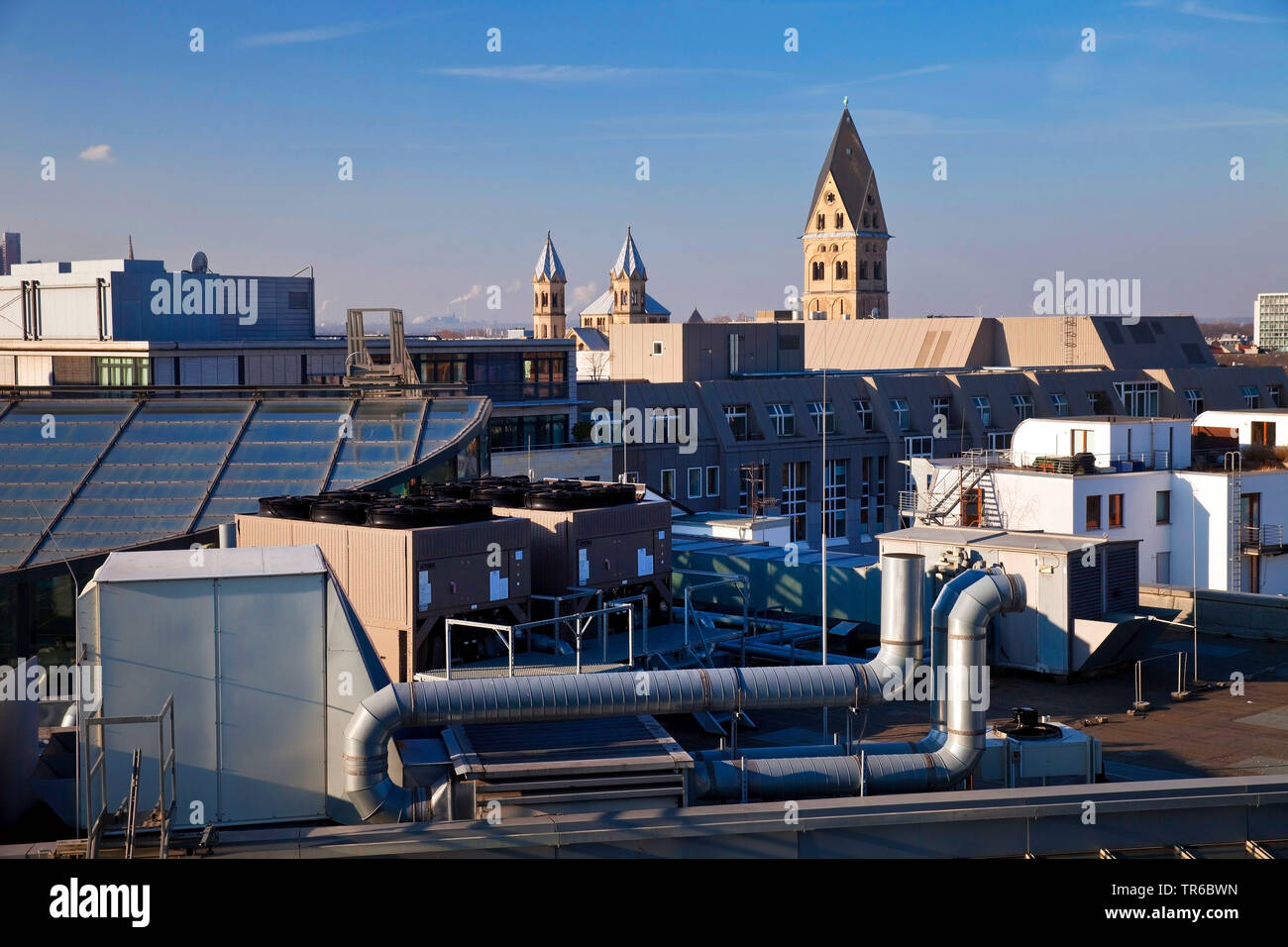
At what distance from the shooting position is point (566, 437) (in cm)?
6875

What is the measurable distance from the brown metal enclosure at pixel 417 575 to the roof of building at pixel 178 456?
8.45m

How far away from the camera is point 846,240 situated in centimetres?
18962

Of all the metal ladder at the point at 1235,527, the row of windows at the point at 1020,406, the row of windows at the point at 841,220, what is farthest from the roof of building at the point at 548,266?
the metal ladder at the point at 1235,527

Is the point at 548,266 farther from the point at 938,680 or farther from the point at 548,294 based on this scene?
the point at 938,680

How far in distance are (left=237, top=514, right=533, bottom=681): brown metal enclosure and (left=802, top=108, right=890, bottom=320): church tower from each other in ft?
536

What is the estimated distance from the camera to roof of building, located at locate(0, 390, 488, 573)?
30484mm

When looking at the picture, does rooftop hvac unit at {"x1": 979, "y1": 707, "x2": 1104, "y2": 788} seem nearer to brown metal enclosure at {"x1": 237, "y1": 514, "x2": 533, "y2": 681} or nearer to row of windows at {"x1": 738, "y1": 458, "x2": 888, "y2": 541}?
brown metal enclosure at {"x1": 237, "y1": 514, "x2": 533, "y2": 681}

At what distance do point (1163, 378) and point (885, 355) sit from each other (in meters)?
26.1

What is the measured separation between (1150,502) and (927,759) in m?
34.2

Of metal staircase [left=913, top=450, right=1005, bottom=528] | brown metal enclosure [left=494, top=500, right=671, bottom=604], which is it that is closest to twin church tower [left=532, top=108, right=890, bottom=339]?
metal staircase [left=913, top=450, right=1005, bottom=528]

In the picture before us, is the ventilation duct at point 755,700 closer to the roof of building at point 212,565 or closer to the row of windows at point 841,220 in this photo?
the roof of building at point 212,565

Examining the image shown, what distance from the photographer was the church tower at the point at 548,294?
641 feet
